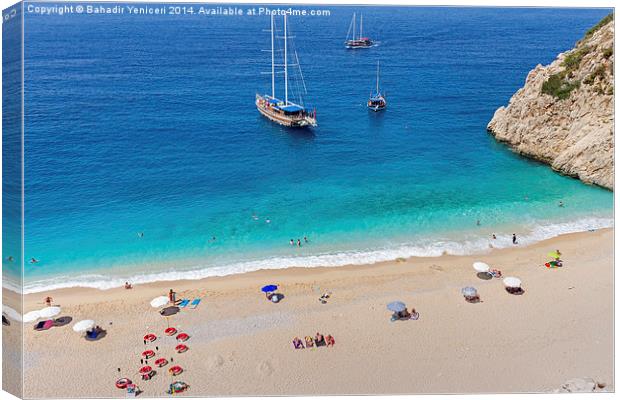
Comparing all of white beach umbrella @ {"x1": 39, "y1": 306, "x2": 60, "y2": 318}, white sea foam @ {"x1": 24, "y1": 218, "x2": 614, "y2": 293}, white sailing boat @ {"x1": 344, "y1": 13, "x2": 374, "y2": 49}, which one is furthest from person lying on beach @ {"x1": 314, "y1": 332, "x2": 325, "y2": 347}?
white sailing boat @ {"x1": 344, "y1": 13, "x2": 374, "y2": 49}

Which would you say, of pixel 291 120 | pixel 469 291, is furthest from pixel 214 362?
pixel 291 120

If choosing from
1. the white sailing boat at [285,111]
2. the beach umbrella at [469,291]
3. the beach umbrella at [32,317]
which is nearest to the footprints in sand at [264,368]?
the beach umbrella at [469,291]

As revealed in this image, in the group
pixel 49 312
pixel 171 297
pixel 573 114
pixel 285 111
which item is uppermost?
pixel 573 114

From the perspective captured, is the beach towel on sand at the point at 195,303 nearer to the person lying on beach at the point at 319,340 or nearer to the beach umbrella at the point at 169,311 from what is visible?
the beach umbrella at the point at 169,311

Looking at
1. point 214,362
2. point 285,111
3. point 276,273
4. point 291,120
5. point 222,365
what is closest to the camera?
point 222,365

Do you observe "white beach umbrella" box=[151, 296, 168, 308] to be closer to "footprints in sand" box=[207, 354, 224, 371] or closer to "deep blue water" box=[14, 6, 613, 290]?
"deep blue water" box=[14, 6, 613, 290]

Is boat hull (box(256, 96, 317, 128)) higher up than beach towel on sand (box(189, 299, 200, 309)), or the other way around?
boat hull (box(256, 96, 317, 128))

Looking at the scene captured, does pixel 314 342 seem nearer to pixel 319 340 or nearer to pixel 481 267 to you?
pixel 319 340
